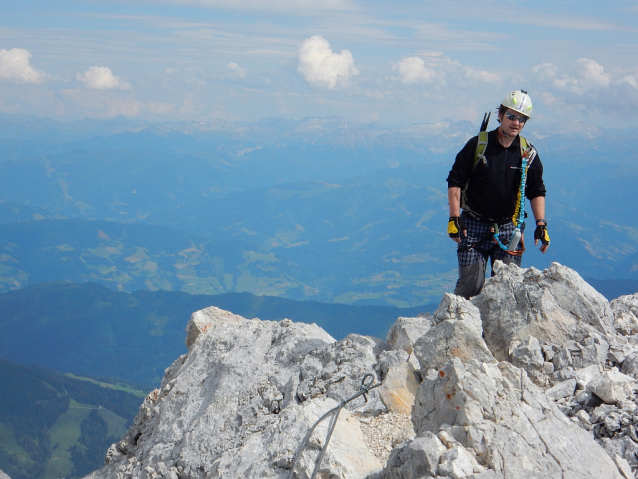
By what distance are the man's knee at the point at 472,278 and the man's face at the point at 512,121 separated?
249 centimetres

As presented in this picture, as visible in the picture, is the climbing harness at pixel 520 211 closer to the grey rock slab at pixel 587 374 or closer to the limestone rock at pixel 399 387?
the grey rock slab at pixel 587 374

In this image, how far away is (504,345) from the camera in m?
8.86

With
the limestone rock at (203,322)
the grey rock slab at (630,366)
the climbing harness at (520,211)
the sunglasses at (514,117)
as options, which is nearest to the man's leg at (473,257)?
the climbing harness at (520,211)

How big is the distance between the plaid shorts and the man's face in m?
1.71

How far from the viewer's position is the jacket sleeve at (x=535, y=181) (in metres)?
9.16

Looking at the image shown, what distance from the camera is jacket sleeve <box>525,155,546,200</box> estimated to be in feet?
30.0

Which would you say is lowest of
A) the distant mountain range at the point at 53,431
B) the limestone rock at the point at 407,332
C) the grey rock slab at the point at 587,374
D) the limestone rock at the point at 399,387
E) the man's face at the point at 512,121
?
the distant mountain range at the point at 53,431

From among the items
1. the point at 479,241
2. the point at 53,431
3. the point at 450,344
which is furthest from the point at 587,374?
the point at 53,431

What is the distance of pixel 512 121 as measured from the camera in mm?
8562

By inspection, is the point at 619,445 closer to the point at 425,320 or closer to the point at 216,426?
the point at 425,320

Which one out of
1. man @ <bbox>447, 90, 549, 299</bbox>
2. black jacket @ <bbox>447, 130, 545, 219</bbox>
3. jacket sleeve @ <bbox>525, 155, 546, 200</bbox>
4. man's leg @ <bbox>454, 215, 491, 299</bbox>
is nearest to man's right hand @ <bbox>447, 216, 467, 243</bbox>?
man @ <bbox>447, 90, 549, 299</bbox>

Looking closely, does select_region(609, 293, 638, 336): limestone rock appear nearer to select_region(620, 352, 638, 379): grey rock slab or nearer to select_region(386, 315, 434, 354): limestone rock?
select_region(620, 352, 638, 379): grey rock slab

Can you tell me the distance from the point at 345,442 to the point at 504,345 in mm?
3939

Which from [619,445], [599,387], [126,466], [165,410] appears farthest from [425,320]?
[126,466]
